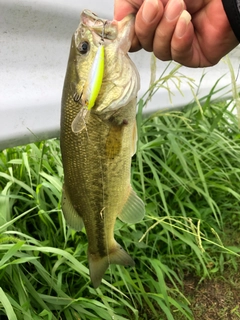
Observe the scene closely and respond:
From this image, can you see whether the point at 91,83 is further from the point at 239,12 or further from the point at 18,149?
the point at 18,149

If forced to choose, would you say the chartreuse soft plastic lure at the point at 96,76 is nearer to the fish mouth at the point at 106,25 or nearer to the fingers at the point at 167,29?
the fish mouth at the point at 106,25

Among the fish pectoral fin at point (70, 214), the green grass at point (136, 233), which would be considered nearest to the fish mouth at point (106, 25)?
the fish pectoral fin at point (70, 214)

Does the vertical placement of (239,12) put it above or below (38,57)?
above

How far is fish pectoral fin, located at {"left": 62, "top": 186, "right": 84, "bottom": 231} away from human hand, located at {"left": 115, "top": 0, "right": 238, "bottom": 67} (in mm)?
687

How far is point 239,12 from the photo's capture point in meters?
1.24

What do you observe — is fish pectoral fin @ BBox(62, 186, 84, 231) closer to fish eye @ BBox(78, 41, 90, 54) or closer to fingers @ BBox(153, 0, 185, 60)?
fish eye @ BBox(78, 41, 90, 54)

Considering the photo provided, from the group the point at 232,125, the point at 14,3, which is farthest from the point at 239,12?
the point at 232,125

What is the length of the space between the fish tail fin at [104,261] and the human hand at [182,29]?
2.79 feet

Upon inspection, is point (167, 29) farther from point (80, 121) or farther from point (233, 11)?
point (80, 121)

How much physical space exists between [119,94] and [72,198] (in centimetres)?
47

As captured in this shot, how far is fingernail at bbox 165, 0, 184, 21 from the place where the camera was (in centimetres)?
124

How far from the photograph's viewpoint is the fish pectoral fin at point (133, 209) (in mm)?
1559

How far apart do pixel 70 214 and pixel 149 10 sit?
2.77ft

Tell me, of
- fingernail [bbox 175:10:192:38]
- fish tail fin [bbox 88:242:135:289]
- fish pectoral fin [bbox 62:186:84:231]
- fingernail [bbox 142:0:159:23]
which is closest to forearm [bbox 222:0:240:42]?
fingernail [bbox 175:10:192:38]
